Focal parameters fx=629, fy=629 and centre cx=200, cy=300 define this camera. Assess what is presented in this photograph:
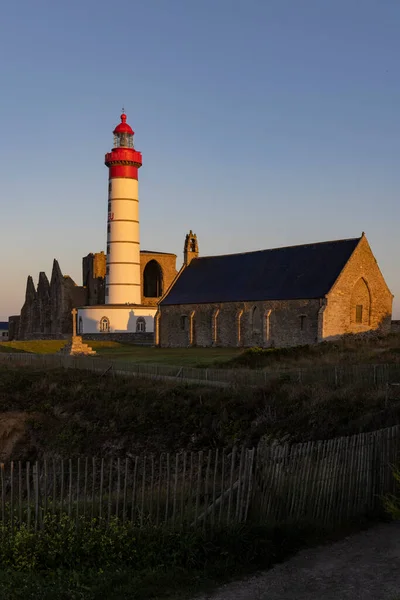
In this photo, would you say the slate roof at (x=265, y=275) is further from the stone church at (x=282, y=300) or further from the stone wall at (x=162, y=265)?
the stone wall at (x=162, y=265)

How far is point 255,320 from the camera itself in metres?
45.8

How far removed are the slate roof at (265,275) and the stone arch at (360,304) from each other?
7.08 feet

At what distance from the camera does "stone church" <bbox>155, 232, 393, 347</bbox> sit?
1657 inches

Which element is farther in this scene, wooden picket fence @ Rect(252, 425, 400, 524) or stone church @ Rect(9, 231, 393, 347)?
stone church @ Rect(9, 231, 393, 347)

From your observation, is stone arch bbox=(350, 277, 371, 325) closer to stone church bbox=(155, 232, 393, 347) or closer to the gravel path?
stone church bbox=(155, 232, 393, 347)

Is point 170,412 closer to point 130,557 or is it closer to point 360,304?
point 130,557

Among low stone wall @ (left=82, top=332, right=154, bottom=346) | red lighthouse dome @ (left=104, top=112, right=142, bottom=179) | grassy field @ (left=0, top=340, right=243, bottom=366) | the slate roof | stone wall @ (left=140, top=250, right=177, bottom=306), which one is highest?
red lighthouse dome @ (left=104, top=112, right=142, bottom=179)

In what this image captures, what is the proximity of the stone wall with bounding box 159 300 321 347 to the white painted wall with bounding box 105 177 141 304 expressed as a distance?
436 inches

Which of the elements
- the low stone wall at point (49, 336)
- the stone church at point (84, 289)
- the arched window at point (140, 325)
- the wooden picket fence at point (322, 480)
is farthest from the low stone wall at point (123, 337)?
the wooden picket fence at point (322, 480)

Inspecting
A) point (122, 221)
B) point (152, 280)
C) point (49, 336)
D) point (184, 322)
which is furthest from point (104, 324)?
point (152, 280)

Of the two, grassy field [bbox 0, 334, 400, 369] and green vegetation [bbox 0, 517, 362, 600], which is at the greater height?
grassy field [bbox 0, 334, 400, 369]

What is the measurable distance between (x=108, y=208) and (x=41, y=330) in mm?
22889

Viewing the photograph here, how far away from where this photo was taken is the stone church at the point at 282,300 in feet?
138

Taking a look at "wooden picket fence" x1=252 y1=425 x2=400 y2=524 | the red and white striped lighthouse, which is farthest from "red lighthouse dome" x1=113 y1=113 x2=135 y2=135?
"wooden picket fence" x1=252 y1=425 x2=400 y2=524
